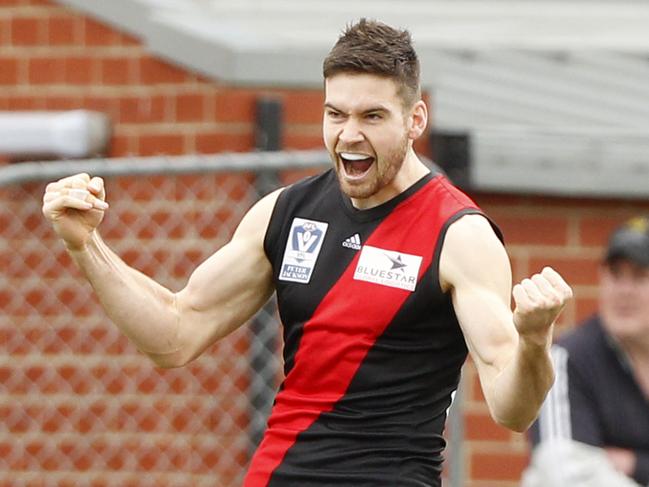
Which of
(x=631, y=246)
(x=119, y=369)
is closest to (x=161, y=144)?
(x=119, y=369)

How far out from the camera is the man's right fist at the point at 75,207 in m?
4.82

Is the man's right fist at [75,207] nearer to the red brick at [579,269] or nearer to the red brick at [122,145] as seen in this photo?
the red brick at [122,145]

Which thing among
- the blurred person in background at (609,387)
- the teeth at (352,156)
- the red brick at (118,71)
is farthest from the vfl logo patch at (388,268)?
the red brick at (118,71)

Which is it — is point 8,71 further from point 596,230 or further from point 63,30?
point 596,230

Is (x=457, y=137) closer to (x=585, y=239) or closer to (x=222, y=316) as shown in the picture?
(x=585, y=239)

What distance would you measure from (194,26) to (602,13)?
2119 millimetres

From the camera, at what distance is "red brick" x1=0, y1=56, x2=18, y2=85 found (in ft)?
25.2

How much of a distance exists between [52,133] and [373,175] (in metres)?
2.83

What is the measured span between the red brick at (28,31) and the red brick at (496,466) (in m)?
A: 2.49

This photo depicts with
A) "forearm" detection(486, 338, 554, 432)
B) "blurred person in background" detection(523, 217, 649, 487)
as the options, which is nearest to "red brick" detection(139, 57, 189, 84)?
"blurred person in background" detection(523, 217, 649, 487)

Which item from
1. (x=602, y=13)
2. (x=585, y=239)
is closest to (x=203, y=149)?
(x=585, y=239)

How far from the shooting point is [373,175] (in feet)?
15.8

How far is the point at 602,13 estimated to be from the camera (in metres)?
8.61

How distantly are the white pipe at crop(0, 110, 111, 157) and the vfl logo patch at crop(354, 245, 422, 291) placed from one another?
2702mm
